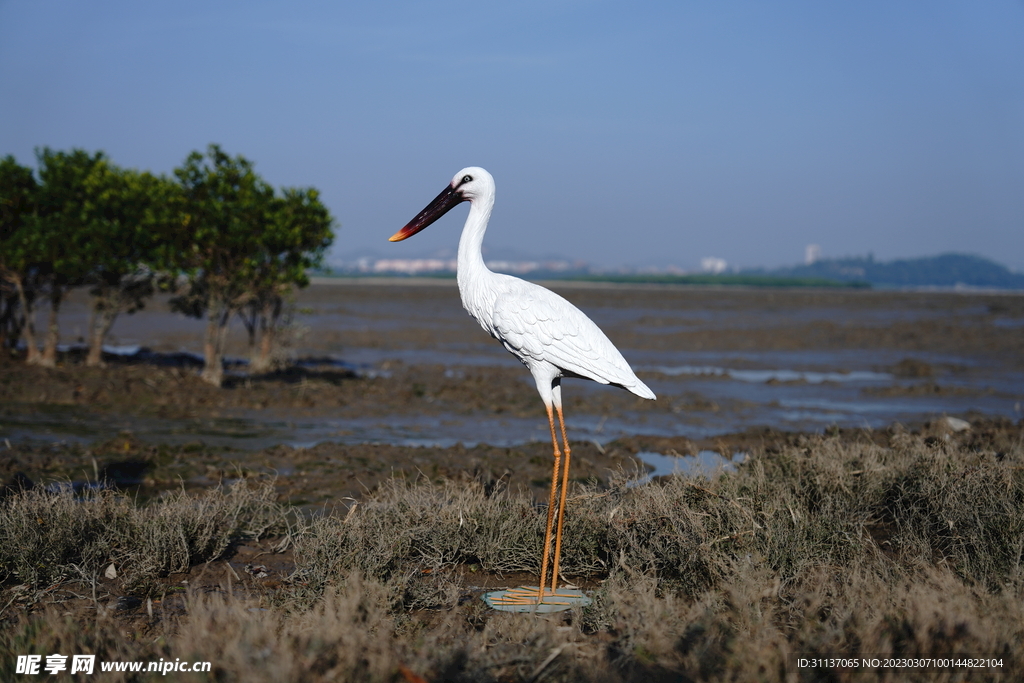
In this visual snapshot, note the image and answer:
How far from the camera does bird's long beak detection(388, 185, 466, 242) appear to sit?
5.31 meters

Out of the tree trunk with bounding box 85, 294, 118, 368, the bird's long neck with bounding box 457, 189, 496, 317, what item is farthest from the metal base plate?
the tree trunk with bounding box 85, 294, 118, 368

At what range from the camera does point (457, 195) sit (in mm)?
5449

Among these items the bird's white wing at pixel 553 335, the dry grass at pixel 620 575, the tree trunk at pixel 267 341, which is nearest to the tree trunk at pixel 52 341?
the tree trunk at pixel 267 341

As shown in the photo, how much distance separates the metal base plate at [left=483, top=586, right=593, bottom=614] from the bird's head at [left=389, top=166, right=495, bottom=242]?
2.59 metres

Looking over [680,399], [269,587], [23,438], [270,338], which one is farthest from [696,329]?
[269,587]

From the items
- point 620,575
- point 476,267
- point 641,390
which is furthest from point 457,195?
point 620,575

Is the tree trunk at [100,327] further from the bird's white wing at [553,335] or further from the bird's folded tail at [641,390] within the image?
the bird's folded tail at [641,390]

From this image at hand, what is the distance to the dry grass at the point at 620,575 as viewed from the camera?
3328 mm

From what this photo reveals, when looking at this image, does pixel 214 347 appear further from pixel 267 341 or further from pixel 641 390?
pixel 641 390

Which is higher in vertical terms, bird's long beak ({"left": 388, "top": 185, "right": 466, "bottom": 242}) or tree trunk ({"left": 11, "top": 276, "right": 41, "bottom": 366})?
bird's long beak ({"left": 388, "top": 185, "right": 466, "bottom": 242})

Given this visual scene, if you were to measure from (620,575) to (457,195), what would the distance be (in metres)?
2.86

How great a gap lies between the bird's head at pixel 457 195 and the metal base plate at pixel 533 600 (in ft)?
8.48

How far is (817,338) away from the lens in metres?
30.3

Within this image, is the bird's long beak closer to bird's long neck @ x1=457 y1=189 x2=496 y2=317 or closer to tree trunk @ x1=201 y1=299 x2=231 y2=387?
bird's long neck @ x1=457 y1=189 x2=496 y2=317
